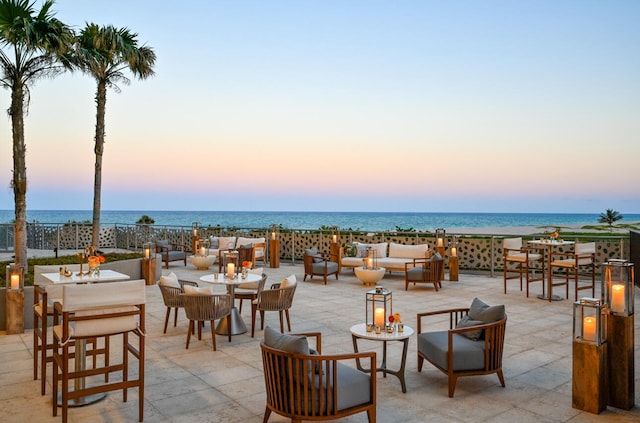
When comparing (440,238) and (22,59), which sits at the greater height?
(22,59)

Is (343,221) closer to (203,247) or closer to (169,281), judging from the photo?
(203,247)

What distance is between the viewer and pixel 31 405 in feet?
12.8

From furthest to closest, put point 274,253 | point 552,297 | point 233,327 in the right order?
point 274,253, point 552,297, point 233,327

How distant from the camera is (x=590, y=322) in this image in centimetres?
375

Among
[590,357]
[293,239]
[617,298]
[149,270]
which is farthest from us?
[293,239]

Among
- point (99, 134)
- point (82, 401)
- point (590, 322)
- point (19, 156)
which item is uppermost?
point (99, 134)

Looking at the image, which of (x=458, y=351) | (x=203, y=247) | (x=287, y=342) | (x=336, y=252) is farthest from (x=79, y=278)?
(x=203, y=247)

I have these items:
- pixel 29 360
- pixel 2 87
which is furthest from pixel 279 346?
pixel 2 87

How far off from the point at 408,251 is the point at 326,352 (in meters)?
6.67

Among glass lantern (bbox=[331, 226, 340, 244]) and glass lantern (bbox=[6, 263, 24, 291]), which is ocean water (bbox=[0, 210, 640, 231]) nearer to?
glass lantern (bbox=[331, 226, 340, 244])

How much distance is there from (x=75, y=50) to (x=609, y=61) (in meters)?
13.4

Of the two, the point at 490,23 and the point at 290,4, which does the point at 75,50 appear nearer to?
the point at 290,4

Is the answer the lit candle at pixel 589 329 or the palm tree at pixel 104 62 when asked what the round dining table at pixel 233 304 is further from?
the palm tree at pixel 104 62

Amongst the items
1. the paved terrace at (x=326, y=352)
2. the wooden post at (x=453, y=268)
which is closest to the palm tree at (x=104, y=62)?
the paved terrace at (x=326, y=352)
